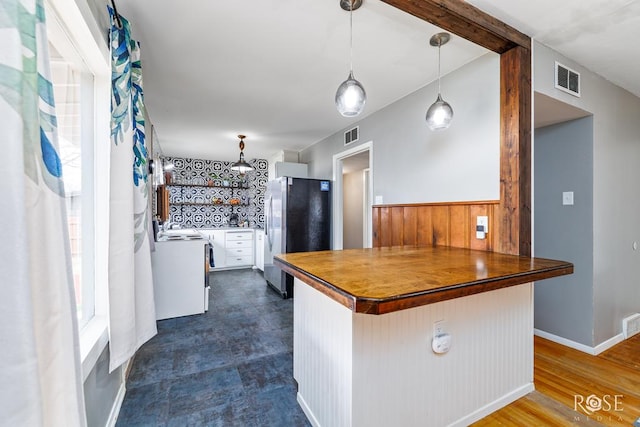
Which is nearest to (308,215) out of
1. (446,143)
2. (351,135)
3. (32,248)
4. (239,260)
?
(351,135)

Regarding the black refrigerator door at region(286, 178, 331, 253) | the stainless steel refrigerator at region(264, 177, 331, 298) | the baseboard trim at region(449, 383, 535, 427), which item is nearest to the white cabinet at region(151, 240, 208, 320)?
the stainless steel refrigerator at region(264, 177, 331, 298)

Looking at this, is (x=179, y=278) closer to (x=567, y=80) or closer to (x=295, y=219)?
(x=295, y=219)

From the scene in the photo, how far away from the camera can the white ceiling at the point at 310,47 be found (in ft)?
5.29

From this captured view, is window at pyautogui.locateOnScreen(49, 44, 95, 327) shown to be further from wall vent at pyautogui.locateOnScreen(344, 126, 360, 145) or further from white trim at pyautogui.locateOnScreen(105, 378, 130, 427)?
wall vent at pyautogui.locateOnScreen(344, 126, 360, 145)

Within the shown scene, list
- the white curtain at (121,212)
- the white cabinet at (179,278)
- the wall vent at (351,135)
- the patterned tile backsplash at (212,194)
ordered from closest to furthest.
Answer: the white curtain at (121,212) < the white cabinet at (179,278) < the wall vent at (351,135) < the patterned tile backsplash at (212,194)

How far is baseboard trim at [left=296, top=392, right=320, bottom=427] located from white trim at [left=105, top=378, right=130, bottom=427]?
1018mm

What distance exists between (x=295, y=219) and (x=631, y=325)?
3669mm

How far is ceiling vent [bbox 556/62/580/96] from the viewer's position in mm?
2029

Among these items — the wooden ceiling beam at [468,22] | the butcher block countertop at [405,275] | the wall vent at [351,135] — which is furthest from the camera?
the wall vent at [351,135]

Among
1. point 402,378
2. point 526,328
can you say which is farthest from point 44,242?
point 526,328

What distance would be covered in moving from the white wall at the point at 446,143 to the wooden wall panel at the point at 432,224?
77 millimetres

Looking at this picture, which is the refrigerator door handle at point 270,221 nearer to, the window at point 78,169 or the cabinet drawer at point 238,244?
the cabinet drawer at point 238,244

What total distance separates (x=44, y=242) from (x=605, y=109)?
3.73 meters
